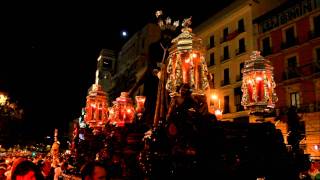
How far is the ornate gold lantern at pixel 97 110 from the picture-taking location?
12.2 meters

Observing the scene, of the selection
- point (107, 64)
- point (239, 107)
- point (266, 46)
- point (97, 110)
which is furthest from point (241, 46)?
point (107, 64)

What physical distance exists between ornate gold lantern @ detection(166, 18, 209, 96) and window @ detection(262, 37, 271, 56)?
2008cm

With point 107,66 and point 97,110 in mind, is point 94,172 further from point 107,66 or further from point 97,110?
point 107,66

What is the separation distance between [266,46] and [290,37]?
2.28 m

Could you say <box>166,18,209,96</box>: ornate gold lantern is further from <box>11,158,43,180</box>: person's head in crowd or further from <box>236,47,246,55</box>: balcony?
<box>236,47,246,55</box>: balcony

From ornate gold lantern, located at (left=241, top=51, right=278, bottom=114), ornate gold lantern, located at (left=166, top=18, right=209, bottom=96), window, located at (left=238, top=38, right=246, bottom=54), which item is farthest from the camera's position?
window, located at (left=238, top=38, right=246, bottom=54)

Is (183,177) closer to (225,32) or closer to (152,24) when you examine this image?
(225,32)

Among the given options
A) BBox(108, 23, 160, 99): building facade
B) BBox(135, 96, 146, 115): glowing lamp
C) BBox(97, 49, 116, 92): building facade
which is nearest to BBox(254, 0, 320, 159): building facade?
BBox(135, 96, 146, 115): glowing lamp

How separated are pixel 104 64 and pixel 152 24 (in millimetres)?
16512

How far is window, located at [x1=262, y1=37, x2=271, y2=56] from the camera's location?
2502cm

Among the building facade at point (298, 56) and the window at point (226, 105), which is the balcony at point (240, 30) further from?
the window at point (226, 105)

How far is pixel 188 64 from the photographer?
20.5 feet

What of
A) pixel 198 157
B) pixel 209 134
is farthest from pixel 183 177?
pixel 209 134

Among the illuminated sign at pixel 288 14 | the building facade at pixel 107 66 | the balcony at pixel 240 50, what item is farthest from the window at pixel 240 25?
the building facade at pixel 107 66
